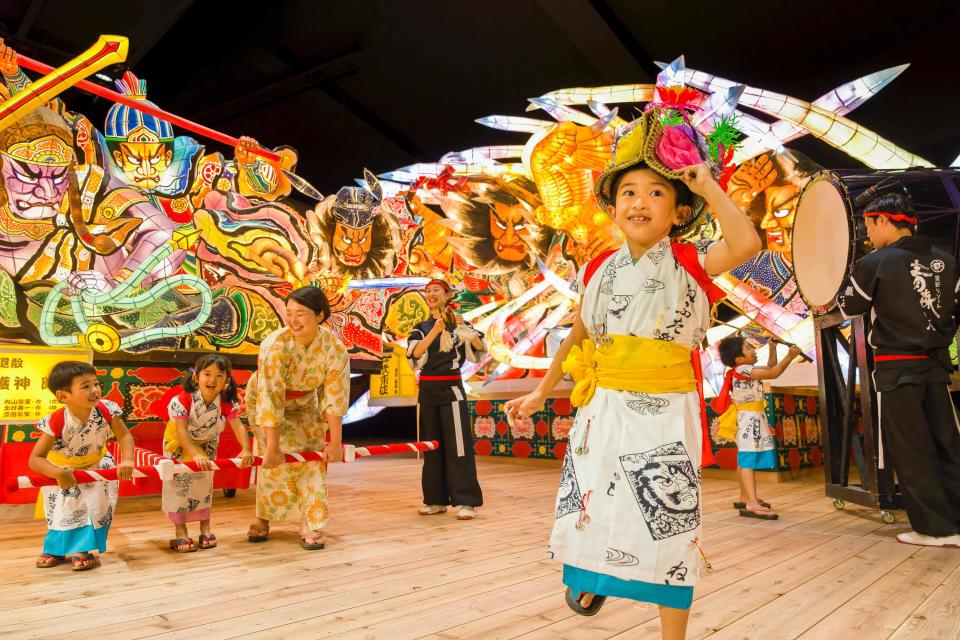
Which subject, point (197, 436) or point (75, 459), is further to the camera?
point (197, 436)

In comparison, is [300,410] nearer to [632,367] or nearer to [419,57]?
[632,367]

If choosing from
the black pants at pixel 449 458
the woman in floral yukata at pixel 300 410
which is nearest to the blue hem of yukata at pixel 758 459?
the black pants at pixel 449 458

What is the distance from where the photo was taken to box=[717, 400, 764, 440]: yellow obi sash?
11.8 feet

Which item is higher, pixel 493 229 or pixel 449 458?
pixel 493 229

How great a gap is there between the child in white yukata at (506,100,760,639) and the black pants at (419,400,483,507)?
2.20 metres

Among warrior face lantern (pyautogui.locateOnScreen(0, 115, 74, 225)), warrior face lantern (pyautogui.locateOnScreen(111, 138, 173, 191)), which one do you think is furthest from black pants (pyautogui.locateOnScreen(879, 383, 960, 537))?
warrior face lantern (pyautogui.locateOnScreen(0, 115, 74, 225))

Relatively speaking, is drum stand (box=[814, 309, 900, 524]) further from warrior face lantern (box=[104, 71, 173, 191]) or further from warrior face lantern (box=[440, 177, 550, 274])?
warrior face lantern (box=[104, 71, 173, 191])

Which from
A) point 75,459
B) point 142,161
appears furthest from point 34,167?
point 75,459

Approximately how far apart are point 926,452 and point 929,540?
14.9 inches

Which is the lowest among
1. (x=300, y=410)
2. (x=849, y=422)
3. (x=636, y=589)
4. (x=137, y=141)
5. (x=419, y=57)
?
(x=636, y=589)

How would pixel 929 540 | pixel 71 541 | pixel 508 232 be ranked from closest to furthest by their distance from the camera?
pixel 71 541, pixel 929 540, pixel 508 232

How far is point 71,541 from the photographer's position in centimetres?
243

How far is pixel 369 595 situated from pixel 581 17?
551 cm

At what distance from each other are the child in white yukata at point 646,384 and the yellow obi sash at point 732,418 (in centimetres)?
243
